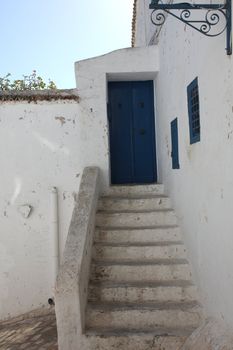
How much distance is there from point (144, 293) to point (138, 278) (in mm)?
327

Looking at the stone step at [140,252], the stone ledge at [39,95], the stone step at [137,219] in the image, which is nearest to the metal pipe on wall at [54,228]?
the stone step at [137,219]

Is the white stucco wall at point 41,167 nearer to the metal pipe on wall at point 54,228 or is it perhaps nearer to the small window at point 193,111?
the metal pipe on wall at point 54,228

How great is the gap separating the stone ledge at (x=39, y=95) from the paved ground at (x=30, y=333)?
385cm

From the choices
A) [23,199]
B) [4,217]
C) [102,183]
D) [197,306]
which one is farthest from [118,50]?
[197,306]

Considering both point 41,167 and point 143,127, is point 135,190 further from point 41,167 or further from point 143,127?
point 41,167

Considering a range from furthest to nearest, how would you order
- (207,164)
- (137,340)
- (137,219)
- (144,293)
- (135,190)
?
(135,190) < (137,219) < (144,293) < (137,340) < (207,164)

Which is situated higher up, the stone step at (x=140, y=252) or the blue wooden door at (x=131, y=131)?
the blue wooden door at (x=131, y=131)

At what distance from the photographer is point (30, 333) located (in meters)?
5.18

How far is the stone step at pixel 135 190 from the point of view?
684 cm

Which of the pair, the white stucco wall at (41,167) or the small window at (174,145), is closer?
the small window at (174,145)

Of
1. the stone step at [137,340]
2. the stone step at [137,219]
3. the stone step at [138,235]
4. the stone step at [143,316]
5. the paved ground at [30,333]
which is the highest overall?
the stone step at [137,219]

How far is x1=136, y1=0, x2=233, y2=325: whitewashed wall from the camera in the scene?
3334mm

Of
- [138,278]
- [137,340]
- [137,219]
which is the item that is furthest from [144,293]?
[137,219]

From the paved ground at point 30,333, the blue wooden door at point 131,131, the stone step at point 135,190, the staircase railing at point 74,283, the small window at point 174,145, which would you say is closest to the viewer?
the staircase railing at point 74,283
